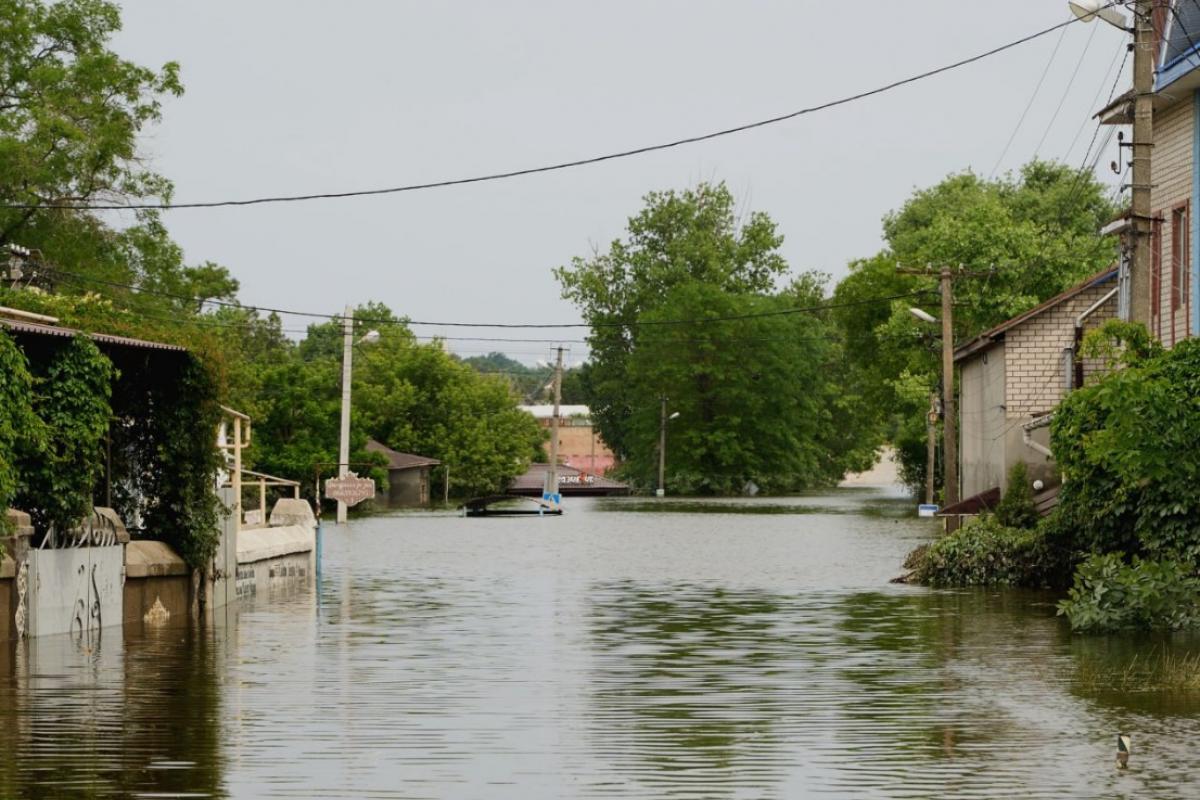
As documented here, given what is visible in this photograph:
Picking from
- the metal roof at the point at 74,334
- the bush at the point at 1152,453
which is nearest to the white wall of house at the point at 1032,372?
the bush at the point at 1152,453

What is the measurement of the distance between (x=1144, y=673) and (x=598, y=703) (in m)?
5.85

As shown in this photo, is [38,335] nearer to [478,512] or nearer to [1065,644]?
[1065,644]

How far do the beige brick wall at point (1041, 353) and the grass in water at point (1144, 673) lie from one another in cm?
2799

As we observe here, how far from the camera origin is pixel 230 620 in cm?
2844

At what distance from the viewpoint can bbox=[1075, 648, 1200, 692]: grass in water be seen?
59.4ft

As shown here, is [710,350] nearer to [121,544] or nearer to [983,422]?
[983,422]

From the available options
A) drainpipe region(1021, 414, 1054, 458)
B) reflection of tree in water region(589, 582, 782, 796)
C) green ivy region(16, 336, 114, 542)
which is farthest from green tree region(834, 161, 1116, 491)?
green ivy region(16, 336, 114, 542)

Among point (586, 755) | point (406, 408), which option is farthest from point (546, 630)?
point (406, 408)

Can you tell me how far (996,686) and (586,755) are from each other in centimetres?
621

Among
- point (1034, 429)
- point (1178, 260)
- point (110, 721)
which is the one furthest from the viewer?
point (1034, 429)

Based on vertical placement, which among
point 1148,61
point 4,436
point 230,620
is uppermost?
point 1148,61

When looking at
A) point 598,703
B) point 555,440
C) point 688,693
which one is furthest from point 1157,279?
point 555,440

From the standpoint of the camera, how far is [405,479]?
372 feet

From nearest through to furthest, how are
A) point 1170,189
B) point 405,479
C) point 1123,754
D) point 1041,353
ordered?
point 1123,754
point 1170,189
point 1041,353
point 405,479
